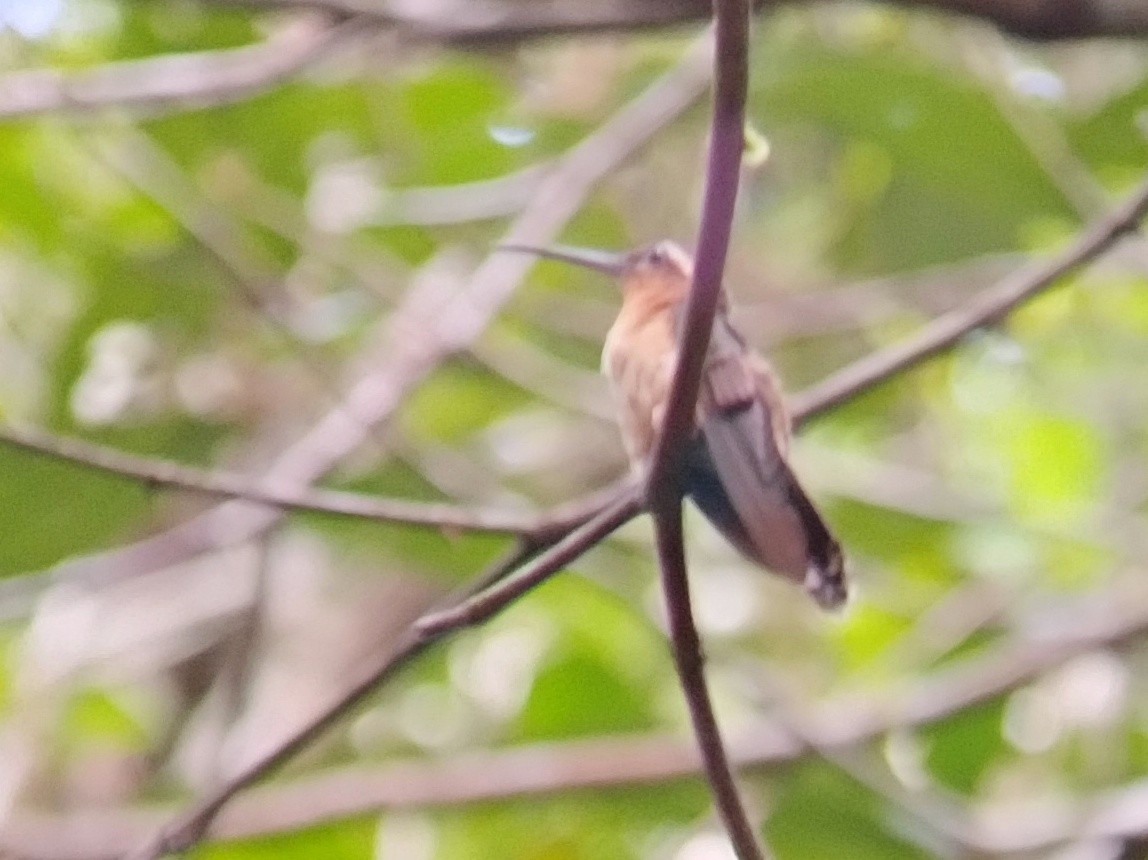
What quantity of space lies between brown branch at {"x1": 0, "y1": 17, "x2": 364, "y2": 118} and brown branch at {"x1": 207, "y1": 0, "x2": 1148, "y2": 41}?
10 cm

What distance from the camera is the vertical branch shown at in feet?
2.16

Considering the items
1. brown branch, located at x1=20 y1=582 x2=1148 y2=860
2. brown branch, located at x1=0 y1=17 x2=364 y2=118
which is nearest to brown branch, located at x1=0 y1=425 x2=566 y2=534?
brown branch, located at x1=20 y1=582 x2=1148 y2=860

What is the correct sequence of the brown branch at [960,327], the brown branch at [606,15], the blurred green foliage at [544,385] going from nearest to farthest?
the brown branch at [960,327] < the brown branch at [606,15] < the blurred green foliage at [544,385]

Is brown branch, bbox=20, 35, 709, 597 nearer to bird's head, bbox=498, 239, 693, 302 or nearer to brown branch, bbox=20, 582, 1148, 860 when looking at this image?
brown branch, bbox=20, 582, 1148, 860

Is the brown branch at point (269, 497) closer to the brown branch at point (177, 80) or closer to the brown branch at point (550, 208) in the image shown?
the brown branch at point (550, 208)

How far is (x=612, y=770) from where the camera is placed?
208 centimetres

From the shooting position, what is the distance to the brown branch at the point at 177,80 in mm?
2107

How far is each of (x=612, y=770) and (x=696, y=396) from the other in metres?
1.36

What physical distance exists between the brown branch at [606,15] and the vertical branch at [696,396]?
928 millimetres

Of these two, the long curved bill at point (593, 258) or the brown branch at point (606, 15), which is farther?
the brown branch at point (606, 15)

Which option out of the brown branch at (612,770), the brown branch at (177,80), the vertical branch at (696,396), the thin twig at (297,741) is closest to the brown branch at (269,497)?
the thin twig at (297,741)

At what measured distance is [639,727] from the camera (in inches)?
103

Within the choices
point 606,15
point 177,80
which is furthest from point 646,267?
point 177,80

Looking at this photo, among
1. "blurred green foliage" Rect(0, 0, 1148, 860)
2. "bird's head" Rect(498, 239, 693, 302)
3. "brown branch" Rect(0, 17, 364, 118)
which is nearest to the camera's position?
"bird's head" Rect(498, 239, 693, 302)
